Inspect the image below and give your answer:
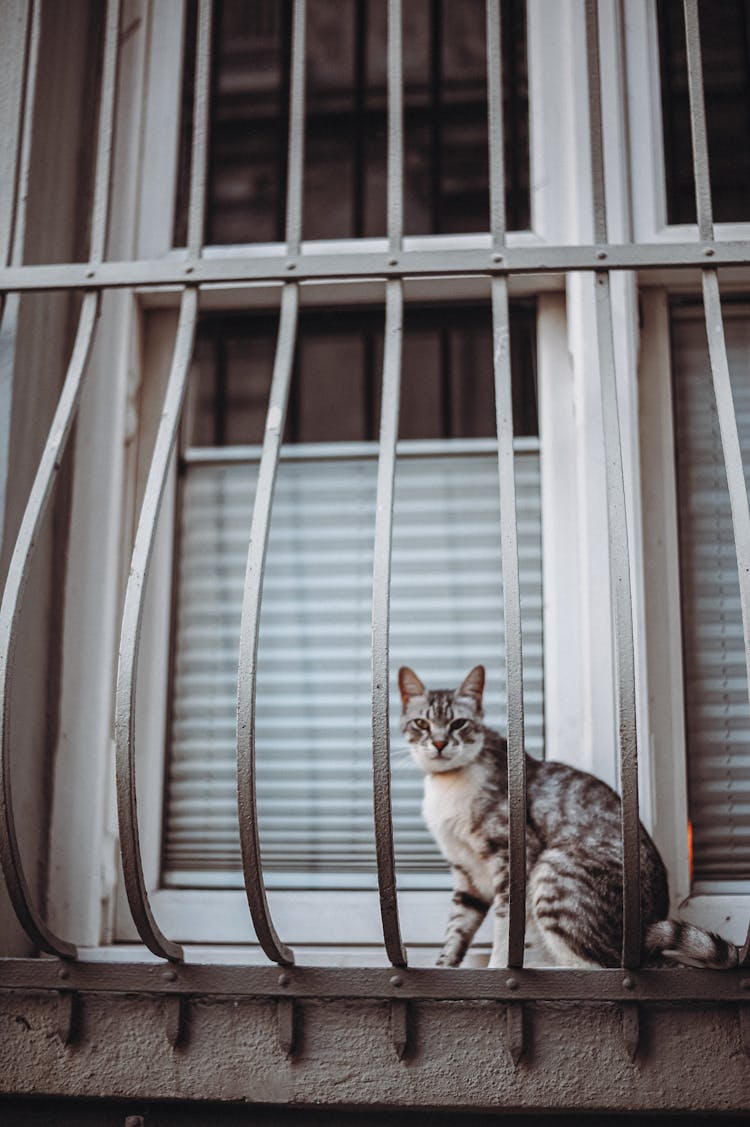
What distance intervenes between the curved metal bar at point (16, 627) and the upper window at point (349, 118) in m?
0.96

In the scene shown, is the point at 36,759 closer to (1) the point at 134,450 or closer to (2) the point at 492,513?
(1) the point at 134,450

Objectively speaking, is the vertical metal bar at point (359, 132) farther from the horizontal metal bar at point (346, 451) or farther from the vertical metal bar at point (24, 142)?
the vertical metal bar at point (24, 142)

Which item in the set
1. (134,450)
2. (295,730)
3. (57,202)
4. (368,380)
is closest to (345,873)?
(295,730)

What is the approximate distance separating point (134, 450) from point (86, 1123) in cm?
133

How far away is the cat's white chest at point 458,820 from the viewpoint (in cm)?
219

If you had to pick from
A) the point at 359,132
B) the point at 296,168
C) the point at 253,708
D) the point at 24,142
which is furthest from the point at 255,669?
the point at 359,132

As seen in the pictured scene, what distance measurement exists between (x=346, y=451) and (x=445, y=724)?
2.49 ft

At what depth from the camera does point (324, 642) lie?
8.76ft

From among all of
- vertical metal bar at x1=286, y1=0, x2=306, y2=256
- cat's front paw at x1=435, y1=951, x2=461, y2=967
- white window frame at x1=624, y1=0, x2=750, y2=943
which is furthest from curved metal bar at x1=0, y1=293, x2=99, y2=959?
white window frame at x1=624, y1=0, x2=750, y2=943

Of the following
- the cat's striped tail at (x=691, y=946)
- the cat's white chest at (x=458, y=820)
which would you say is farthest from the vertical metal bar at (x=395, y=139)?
the cat's striped tail at (x=691, y=946)

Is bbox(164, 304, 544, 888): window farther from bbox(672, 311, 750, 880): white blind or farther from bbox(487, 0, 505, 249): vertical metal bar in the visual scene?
bbox(487, 0, 505, 249): vertical metal bar

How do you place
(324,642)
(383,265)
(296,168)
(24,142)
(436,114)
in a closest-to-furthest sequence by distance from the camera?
(383,265)
(296,168)
(24,142)
(324,642)
(436,114)

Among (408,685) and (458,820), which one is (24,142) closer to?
(408,685)

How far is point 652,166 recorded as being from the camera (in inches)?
101
